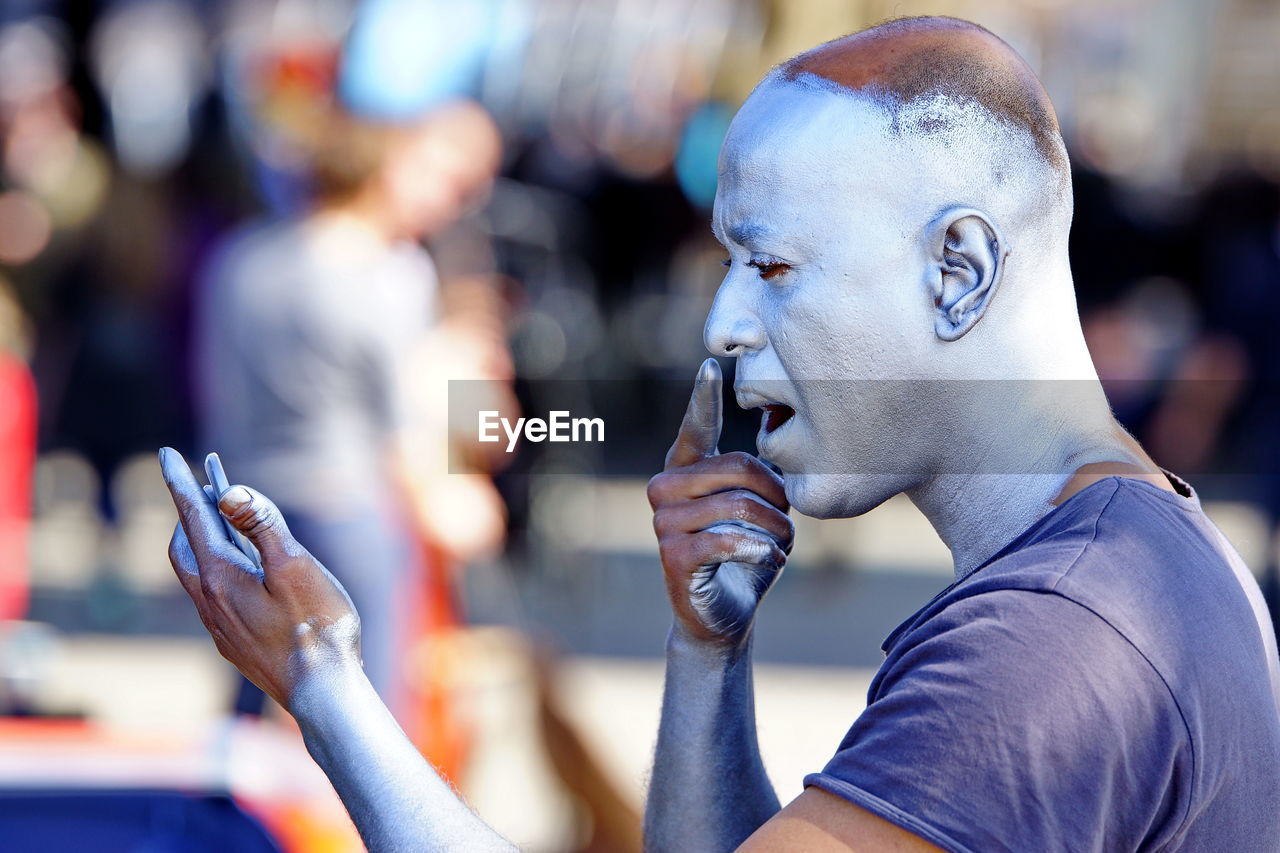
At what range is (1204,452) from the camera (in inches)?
340

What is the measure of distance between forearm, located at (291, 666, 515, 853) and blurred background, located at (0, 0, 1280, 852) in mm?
1174

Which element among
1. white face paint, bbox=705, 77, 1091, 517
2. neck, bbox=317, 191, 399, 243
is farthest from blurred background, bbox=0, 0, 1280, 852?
white face paint, bbox=705, 77, 1091, 517

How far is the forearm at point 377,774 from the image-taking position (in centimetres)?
121

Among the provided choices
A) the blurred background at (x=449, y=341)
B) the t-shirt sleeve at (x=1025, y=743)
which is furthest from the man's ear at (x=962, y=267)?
the blurred background at (x=449, y=341)

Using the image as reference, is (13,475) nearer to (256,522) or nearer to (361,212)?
(361,212)

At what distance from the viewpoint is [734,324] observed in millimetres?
1347

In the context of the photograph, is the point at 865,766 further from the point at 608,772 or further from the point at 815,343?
the point at 608,772

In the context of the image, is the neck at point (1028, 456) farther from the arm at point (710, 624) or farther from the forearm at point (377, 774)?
the forearm at point (377, 774)

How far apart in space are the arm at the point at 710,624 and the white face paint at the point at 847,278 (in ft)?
0.49

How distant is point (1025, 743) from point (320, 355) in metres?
2.80

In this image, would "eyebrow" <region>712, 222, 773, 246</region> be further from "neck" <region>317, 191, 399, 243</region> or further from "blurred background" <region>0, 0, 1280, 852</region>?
"neck" <region>317, 191, 399, 243</region>

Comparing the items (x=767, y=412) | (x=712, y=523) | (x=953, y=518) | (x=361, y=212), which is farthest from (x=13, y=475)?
(x=953, y=518)

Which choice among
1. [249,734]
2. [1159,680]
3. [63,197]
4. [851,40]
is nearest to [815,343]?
[851,40]

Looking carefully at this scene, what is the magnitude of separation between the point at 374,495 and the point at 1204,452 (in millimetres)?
6247
